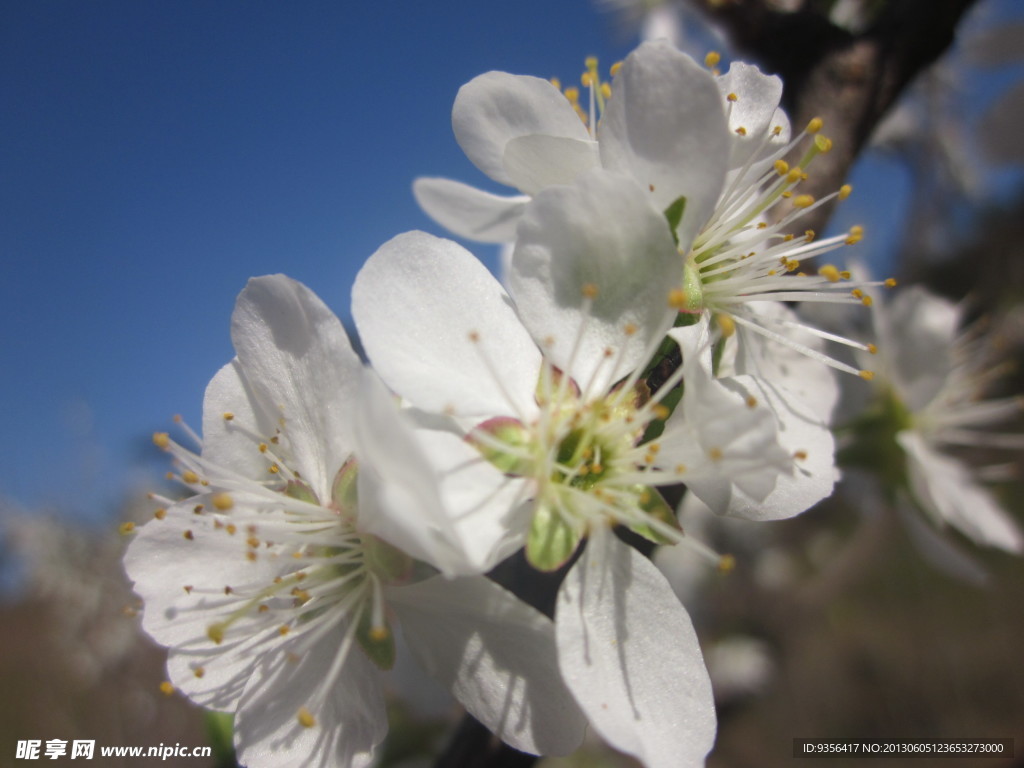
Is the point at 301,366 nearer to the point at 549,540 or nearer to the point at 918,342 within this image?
the point at 549,540

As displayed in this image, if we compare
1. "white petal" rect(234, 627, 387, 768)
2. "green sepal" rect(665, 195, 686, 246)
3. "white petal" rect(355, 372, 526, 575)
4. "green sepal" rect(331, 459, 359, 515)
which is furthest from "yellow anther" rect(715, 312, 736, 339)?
"white petal" rect(234, 627, 387, 768)

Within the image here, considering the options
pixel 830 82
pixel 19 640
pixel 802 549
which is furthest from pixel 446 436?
pixel 19 640

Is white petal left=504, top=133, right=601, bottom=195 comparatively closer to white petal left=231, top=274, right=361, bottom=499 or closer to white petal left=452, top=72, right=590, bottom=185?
white petal left=452, top=72, right=590, bottom=185

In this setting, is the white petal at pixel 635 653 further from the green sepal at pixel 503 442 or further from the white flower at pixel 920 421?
the white flower at pixel 920 421

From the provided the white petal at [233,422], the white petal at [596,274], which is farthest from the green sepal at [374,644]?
the white petal at [596,274]

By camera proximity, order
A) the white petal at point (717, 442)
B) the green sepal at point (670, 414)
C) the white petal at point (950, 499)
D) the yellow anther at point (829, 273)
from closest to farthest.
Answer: the white petal at point (717, 442) → the green sepal at point (670, 414) → the yellow anther at point (829, 273) → the white petal at point (950, 499)

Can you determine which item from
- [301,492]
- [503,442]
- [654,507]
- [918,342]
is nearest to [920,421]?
[918,342]
